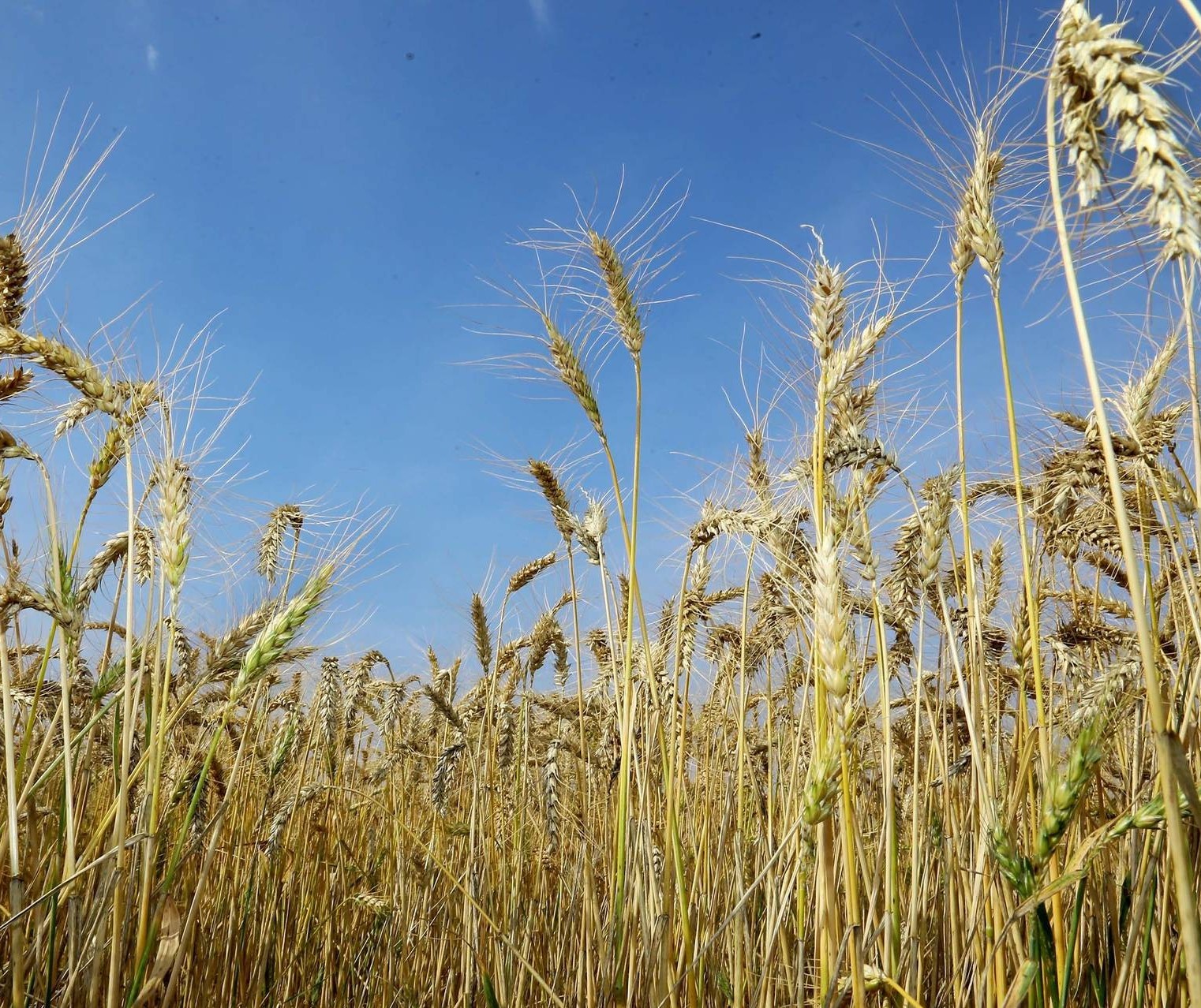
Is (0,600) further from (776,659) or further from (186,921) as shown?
(776,659)

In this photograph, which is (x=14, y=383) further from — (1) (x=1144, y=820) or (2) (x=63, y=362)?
(1) (x=1144, y=820)

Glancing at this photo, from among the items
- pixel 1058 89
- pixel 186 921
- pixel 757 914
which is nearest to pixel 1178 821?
pixel 1058 89

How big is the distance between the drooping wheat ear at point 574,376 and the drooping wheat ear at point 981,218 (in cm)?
104

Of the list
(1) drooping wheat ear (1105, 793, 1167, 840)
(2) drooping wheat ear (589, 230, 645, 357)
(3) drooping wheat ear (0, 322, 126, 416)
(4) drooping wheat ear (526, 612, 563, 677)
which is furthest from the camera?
(4) drooping wheat ear (526, 612, 563, 677)

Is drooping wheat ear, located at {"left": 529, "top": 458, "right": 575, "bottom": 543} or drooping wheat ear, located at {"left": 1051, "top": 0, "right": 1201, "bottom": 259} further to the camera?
drooping wheat ear, located at {"left": 529, "top": 458, "right": 575, "bottom": 543}

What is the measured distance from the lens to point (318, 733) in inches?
153

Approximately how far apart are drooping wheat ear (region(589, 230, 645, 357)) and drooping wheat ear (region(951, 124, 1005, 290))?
89 cm

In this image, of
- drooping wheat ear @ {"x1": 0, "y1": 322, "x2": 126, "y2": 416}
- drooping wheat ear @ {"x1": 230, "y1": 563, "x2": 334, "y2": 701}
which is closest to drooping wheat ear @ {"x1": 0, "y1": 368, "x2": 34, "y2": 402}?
drooping wheat ear @ {"x1": 0, "y1": 322, "x2": 126, "y2": 416}

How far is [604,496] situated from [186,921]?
6.39 ft

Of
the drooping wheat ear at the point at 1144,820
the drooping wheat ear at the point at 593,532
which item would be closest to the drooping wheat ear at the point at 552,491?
the drooping wheat ear at the point at 593,532

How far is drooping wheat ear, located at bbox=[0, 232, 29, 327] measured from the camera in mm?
2023

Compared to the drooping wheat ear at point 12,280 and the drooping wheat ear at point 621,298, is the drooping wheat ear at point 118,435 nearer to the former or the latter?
the drooping wheat ear at point 12,280

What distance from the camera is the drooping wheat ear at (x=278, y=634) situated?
173 centimetres

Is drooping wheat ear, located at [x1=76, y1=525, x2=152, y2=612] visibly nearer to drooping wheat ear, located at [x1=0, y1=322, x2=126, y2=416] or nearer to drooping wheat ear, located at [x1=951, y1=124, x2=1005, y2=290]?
drooping wheat ear, located at [x1=0, y1=322, x2=126, y2=416]
